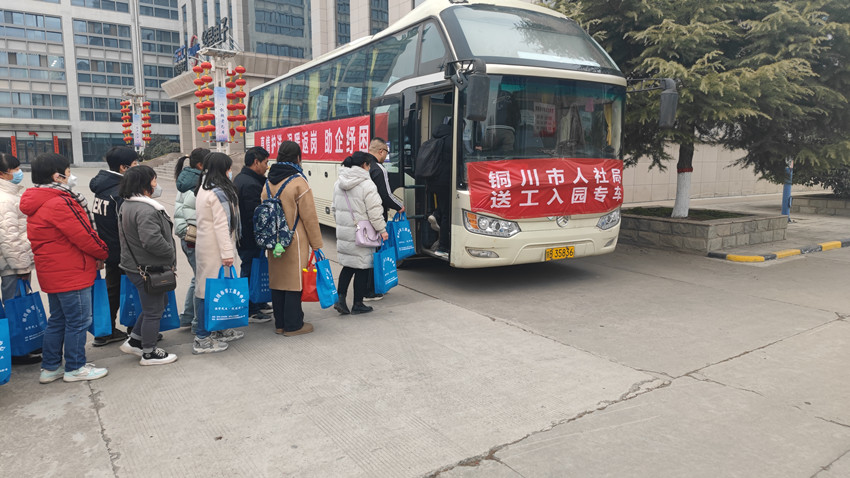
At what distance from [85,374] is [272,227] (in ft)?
6.07

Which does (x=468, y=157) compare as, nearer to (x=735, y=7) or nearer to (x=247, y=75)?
(x=735, y=7)

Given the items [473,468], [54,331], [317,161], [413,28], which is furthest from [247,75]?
[473,468]

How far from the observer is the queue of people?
4.18 m

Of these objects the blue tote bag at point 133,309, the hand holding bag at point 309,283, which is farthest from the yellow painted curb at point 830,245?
the blue tote bag at point 133,309

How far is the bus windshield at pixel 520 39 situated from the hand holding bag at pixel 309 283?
10.4 feet

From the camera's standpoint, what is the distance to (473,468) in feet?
10.4

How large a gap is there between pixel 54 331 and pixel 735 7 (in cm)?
1000

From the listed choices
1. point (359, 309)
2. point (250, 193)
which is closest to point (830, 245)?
point (359, 309)

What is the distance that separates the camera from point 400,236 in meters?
6.99

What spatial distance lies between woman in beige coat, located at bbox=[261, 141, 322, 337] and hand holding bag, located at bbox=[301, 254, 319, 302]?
5 cm

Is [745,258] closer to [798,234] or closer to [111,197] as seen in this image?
[798,234]

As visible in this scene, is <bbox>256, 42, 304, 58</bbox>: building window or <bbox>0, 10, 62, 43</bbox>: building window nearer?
<bbox>256, 42, 304, 58</bbox>: building window

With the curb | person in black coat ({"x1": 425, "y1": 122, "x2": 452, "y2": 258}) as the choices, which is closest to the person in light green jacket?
person in black coat ({"x1": 425, "y1": 122, "x2": 452, "y2": 258})

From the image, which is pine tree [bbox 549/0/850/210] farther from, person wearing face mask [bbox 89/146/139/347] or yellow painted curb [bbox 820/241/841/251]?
person wearing face mask [bbox 89/146/139/347]
